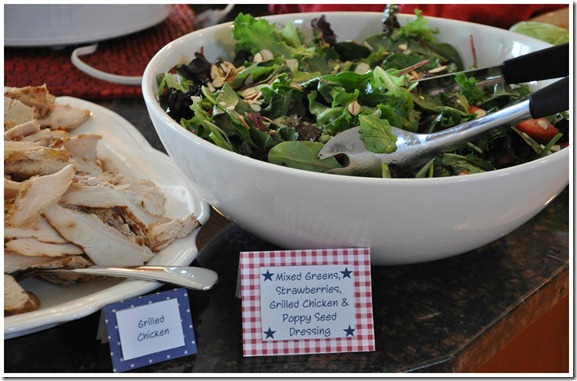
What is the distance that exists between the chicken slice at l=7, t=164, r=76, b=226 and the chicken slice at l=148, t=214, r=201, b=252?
14 centimetres

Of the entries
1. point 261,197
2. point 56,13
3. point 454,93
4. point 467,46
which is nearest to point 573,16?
point 467,46

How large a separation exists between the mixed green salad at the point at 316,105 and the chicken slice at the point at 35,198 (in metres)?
0.21

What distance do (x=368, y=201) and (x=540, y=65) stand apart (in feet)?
1.61

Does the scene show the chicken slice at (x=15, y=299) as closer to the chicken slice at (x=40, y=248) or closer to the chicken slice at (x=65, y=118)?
the chicken slice at (x=40, y=248)

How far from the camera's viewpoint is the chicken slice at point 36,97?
1.33 meters

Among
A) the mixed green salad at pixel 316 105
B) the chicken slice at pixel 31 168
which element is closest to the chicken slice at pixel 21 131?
the chicken slice at pixel 31 168

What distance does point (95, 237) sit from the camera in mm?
1002

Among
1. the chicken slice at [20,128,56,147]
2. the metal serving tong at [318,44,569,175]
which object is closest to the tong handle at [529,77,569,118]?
the metal serving tong at [318,44,569,175]

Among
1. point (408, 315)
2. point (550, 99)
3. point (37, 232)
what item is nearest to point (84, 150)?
point (37, 232)

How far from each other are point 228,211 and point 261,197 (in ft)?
0.36

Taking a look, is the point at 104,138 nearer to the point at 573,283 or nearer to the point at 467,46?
the point at 467,46

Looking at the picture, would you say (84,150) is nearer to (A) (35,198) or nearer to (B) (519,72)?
(A) (35,198)

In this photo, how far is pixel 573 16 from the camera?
4.49 feet

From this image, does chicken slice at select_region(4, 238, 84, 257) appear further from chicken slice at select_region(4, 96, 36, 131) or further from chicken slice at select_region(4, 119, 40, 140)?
chicken slice at select_region(4, 96, 36, 131)
